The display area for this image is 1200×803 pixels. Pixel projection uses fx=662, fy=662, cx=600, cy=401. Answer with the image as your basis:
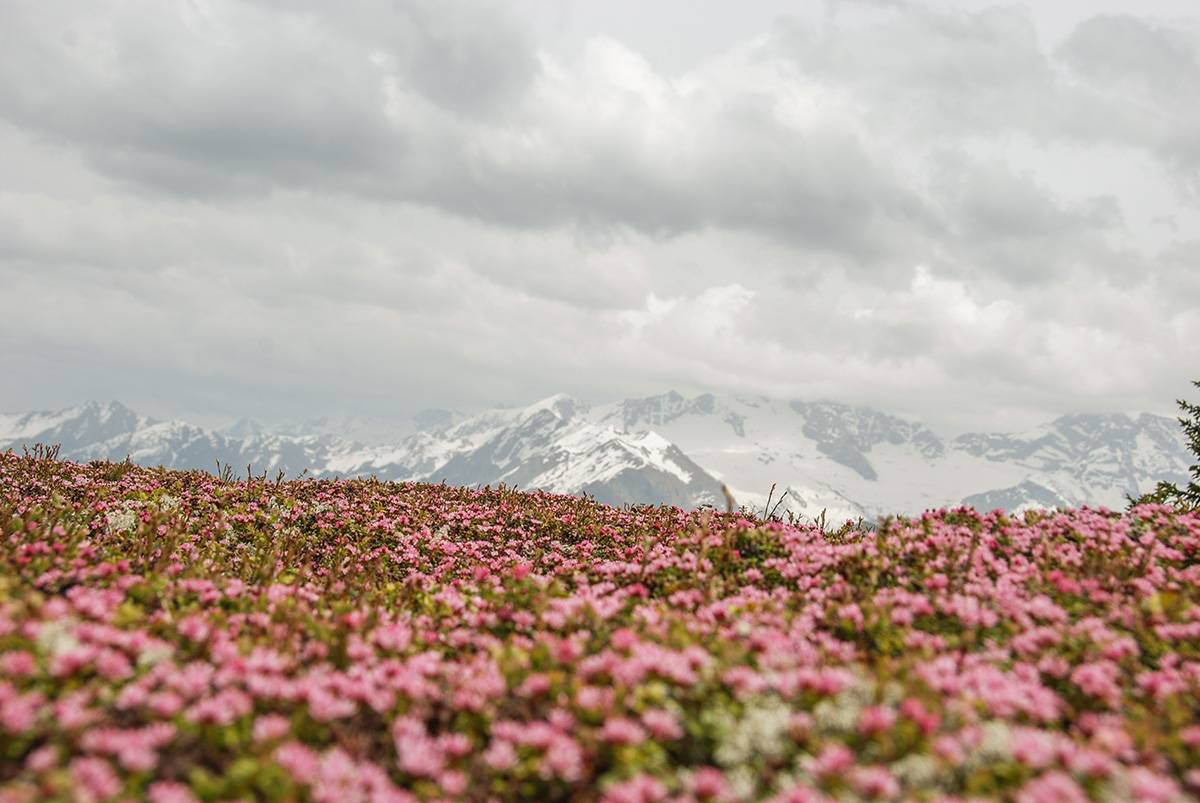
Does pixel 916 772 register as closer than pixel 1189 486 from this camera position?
Yes

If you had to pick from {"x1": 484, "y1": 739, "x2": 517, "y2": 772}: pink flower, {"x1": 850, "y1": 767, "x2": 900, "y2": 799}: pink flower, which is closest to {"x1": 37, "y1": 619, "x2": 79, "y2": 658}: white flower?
{"x1": 484, "y1": 739, "x2": 517, "y2": 772}: pink flower

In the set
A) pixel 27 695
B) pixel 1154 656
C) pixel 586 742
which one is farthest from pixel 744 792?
pixel 1154 656

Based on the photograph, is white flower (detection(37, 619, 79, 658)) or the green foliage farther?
the green foliage

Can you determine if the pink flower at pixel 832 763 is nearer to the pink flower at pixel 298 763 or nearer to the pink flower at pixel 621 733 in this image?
the pink flower at pixel 621 733

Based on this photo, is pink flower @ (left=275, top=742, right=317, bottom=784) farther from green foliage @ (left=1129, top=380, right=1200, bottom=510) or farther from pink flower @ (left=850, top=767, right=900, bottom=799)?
green foliage @ (left=1129, top=380, right=1200, bottom=510)

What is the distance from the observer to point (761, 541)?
37.2 feet

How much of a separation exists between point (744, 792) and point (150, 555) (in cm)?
1017

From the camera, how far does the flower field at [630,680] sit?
4.34 m

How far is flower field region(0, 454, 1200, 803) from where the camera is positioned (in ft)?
14.2

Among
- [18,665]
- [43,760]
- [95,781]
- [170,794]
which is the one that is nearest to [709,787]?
[170,794]

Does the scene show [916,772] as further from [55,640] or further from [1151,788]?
[55,640]

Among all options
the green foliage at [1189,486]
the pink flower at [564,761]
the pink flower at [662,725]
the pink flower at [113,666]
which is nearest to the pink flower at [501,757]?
the pink flower at [564,761]

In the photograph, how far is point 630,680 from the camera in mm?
5430

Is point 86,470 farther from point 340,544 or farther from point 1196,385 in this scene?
point 1196,385
